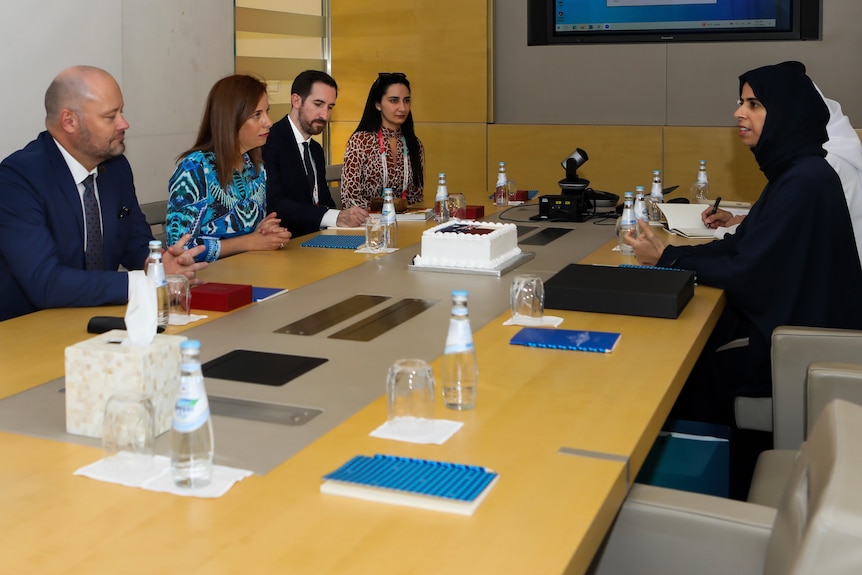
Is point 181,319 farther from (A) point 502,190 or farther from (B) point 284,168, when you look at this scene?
(A) point 502,190

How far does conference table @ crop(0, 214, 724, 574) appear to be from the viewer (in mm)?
1372

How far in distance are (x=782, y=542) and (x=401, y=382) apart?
70 cm

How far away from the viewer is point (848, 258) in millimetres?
3232

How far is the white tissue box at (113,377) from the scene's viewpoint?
1.79 meters

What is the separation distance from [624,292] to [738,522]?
44.4 inches

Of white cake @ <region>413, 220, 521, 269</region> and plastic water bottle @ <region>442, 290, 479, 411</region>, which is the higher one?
white cake @ <region>413, 220, 521, 269</region>

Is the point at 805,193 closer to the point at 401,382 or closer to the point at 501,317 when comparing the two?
the point at 501,317

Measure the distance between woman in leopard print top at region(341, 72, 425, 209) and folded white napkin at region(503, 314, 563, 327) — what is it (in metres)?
2.71

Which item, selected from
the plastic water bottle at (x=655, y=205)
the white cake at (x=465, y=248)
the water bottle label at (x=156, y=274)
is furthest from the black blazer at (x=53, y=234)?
the plastic water bottle at (x=655, y=205)

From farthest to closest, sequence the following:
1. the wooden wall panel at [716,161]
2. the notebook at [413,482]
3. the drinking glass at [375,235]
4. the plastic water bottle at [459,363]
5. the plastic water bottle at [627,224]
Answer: the wooden wall panel at [716,161] < the drinking glass at [375,235] < the plastic water bottle at [627,224] < the plastic water bottle at [459,363] < the notebook at [413,482]

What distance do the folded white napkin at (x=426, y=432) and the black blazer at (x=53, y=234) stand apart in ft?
4.23

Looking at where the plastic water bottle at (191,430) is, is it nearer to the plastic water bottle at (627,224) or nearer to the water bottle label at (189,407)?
the water bottle label at (189,407)

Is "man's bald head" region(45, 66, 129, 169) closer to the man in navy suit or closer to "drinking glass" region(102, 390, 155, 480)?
the man in navy suit

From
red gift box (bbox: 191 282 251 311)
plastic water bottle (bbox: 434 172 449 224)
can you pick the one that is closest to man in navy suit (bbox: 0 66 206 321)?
red gift box (bbox: 191 282 251 311)
